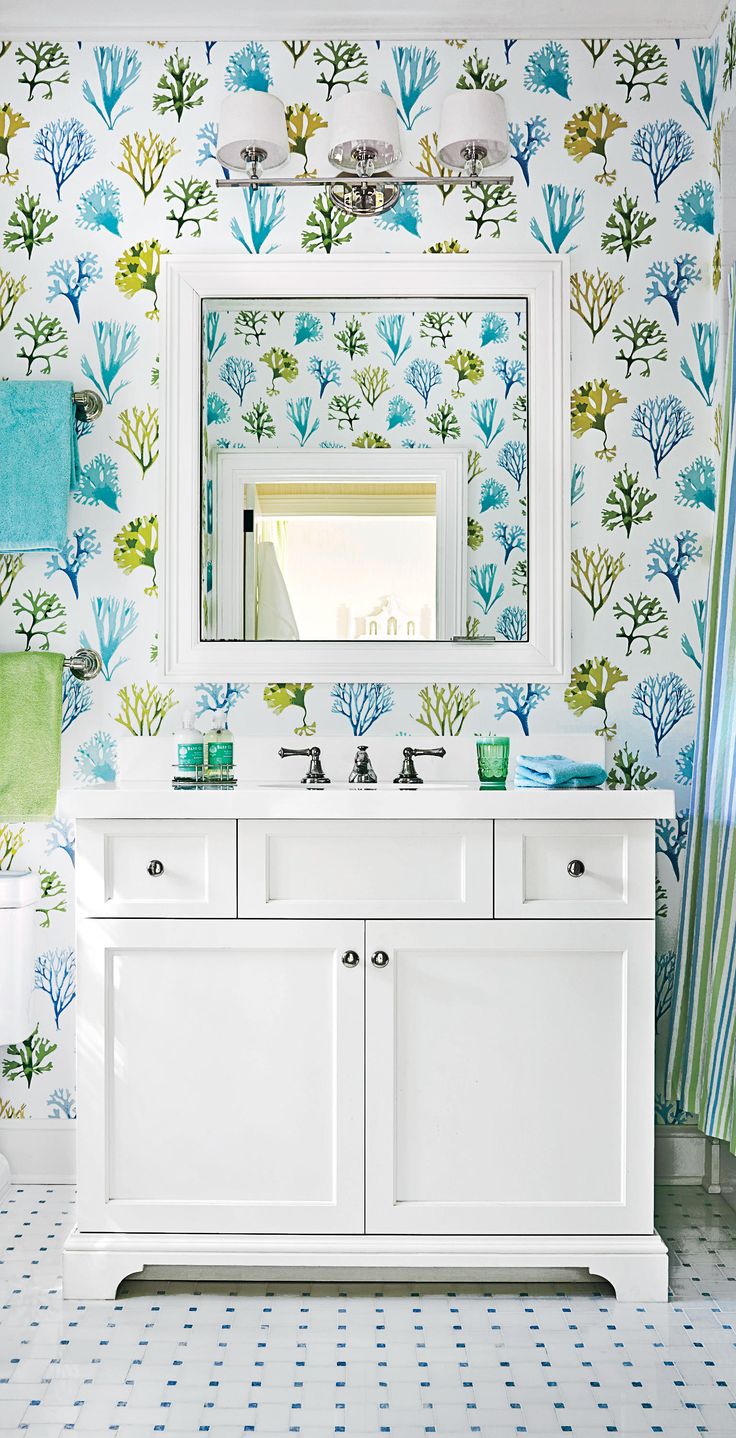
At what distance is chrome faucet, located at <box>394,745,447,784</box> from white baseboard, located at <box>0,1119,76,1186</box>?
44.1 inches

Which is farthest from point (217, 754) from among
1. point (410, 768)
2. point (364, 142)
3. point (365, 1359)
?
point (364, 142)

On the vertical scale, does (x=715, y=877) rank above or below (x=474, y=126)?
below

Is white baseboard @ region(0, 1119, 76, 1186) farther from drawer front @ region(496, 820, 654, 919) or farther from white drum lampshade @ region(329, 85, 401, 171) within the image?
white drum lampshade @ region(329, 85, 401, 171)

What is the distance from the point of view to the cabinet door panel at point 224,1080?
2.04 m

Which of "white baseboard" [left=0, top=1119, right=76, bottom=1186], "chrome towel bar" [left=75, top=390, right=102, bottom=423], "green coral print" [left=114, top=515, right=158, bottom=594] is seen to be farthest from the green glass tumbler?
"white baseboard" [left=0, top=1119, right=76, bottom=1186]

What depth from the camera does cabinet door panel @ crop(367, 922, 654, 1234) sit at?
204cm

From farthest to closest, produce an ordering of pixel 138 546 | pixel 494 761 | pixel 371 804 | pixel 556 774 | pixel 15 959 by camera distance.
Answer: pixel 138 546
pixel 15 959
pixel 494 761
pixel 556 774
pixel 371 804

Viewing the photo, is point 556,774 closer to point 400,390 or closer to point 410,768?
point 410,768

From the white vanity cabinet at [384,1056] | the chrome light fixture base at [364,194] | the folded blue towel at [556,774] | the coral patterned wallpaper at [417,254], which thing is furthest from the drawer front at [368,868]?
the chrome light fixture base at [364,194]

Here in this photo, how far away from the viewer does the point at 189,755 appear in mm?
2309

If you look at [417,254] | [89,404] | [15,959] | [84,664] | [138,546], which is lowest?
[15,959]

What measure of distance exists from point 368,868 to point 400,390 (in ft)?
3.67

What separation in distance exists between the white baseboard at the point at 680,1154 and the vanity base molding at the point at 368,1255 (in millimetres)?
546

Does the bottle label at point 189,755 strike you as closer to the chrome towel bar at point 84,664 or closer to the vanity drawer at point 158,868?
Result: the vanity drawer at point 158,868
